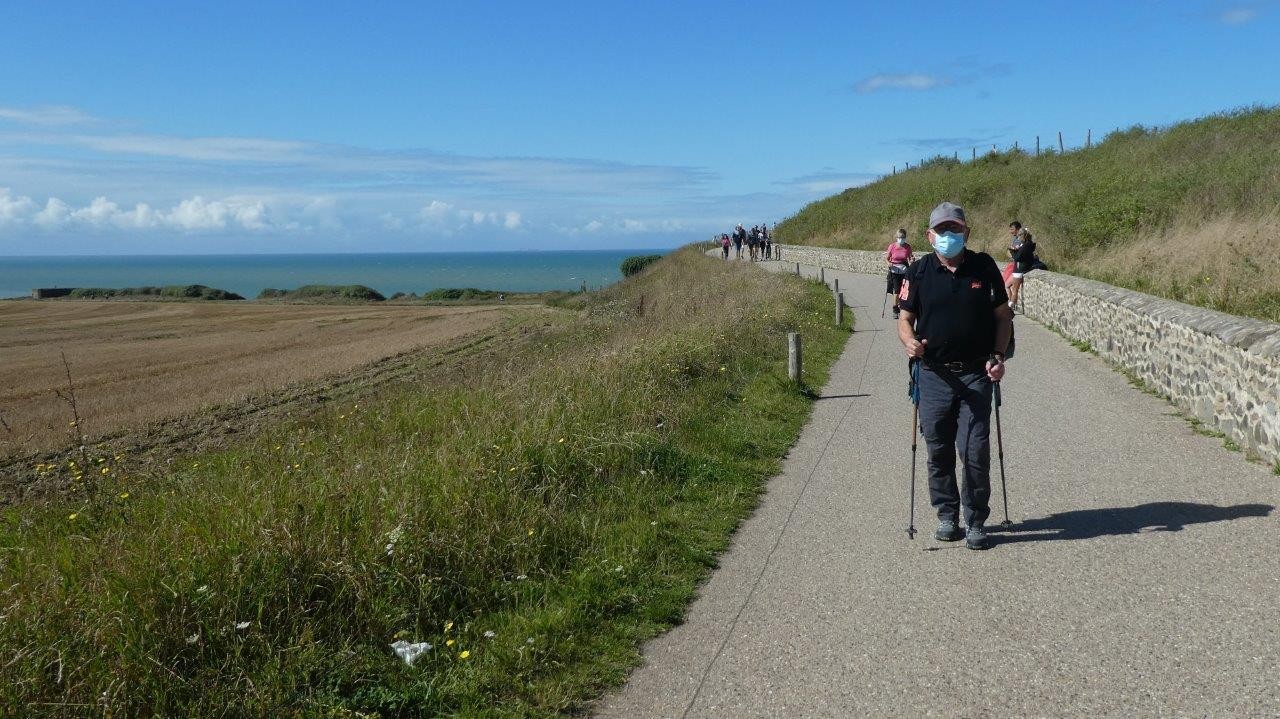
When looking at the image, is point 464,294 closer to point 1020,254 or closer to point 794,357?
point 1020,254

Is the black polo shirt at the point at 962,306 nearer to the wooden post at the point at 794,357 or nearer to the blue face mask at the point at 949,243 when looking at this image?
the blue face mask at the point at 949,243

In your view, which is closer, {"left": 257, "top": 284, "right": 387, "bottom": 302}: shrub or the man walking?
the man walking

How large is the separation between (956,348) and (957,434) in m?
0.62

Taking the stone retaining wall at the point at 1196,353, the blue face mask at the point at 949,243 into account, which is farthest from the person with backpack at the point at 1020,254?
the blue face mask at the point at 949,243

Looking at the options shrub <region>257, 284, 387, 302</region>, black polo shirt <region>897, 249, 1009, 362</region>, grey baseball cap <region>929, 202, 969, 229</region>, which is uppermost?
grey baseball cap <region>929, 202, 969, 229</region>

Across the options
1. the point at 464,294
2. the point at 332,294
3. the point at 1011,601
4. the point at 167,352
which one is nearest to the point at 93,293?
the point at 332,294

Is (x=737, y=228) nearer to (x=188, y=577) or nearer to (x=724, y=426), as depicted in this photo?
(x=724, y=426)

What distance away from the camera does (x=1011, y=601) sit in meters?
5.12

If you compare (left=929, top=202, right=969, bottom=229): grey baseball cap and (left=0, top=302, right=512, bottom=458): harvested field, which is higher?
(left=929, top=202, right=969, bottom=229): grey baseball cap

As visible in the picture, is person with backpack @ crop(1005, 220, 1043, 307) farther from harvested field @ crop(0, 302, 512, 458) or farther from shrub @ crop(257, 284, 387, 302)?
shrub @ crop(257, 284, 387, 302)

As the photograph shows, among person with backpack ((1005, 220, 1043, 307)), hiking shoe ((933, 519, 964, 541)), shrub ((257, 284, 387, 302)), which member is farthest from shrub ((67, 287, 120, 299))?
hiking shoe ((933, 519, 964, 541))

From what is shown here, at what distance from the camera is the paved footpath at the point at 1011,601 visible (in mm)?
4148

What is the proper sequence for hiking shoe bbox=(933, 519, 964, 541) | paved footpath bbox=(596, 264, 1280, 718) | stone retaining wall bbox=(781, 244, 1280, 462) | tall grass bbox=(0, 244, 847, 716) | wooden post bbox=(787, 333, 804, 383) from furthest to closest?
1. wooden post bbox=(787, 333, 804, 383)
2. stone retaining wall bbox=(781, 244, 1280, 462)
3. hiking shoe bbox=(933, 519, 964, 541)
4. tall grass bbox=(0, 244, 847, 716)
5. paved footpath bbox=(596, 264, 1280, 718)

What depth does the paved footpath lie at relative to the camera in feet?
13.6
